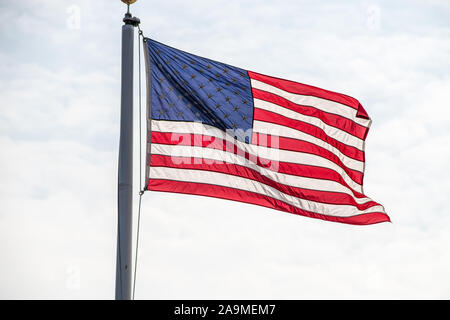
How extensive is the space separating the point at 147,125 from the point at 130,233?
7.77 ft

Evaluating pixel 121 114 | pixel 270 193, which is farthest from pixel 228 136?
pixel 121 114

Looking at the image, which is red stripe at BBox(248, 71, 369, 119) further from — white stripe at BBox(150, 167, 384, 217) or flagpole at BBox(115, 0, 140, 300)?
flagpole at BBox(115, 0, 140, 300)

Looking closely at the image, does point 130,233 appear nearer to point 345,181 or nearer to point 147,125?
point 147,125

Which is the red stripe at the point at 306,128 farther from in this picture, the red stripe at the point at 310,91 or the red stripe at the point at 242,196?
the red stripe at the point at 242,196

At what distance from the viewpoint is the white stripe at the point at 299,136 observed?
1560cm

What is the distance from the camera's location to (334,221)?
15.7 meters

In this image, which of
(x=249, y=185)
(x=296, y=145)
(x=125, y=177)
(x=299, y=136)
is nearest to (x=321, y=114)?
(x=299, y=136)

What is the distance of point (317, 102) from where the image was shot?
16.4 meters

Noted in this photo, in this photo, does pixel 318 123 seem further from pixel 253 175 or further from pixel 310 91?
pixel 253 175

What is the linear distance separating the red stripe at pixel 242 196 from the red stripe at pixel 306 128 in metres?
1.47

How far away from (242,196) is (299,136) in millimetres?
2166

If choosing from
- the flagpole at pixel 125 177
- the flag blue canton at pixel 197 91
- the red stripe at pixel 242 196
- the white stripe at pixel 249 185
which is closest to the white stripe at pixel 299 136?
the flag blue canton at pixel 197 91

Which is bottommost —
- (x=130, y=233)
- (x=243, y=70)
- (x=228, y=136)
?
(x=130, y=233)

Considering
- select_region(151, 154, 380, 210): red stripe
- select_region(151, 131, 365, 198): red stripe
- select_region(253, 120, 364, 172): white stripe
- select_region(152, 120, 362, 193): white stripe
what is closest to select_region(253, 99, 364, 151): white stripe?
select_region(253, 120, 364, 172): white stripe
